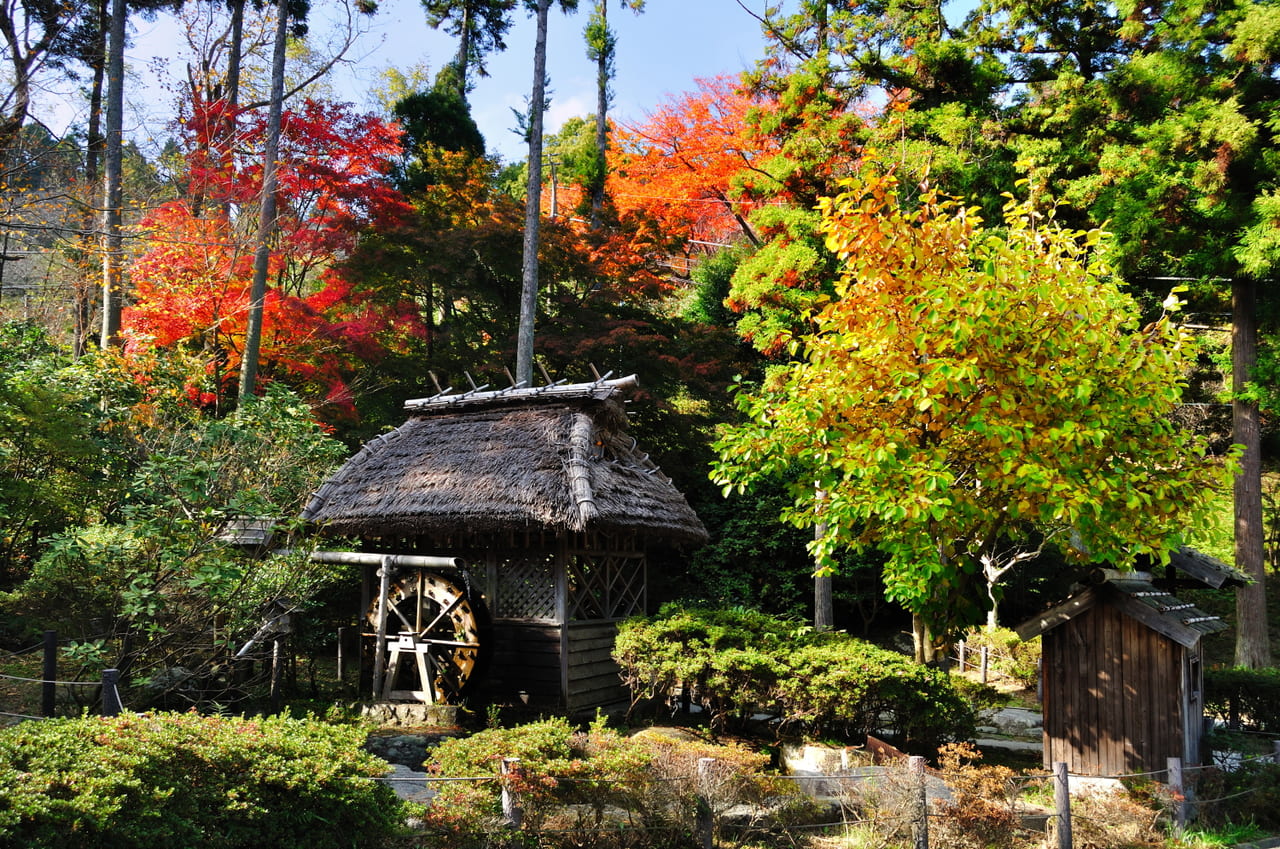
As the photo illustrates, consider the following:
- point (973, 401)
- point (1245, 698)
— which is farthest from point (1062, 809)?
point (1245, 698)

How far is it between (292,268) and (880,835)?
17938 mm

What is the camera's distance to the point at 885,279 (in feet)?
26.3

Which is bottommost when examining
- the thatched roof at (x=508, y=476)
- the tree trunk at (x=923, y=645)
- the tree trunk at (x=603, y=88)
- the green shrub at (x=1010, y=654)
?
the green shrub at (x=1010, y=654)

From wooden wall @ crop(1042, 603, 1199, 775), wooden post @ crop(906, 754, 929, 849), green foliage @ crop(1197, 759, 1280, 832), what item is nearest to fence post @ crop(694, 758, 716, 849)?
wooden post @ crop(906, 754, 929, 849)

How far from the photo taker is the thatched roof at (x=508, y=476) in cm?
1148

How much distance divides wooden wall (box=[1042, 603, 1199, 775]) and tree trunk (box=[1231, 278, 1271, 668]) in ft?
23.8

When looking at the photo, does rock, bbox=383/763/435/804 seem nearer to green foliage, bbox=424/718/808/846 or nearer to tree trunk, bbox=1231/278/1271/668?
green foliage, bbox=424/718/808/846

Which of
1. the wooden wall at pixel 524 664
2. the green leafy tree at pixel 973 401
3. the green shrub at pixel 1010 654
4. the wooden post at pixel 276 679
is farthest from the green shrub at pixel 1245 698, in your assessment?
the wooden post at pixel 276 679

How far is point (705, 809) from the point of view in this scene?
21.0ft

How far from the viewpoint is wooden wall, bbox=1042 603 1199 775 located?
827 centimetres

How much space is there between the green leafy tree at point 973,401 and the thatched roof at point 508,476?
3.59 m

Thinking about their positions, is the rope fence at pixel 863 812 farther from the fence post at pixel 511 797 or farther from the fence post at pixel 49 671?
the fence post at pixel 49 671

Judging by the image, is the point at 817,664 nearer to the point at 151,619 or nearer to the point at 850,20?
the point at 151,619

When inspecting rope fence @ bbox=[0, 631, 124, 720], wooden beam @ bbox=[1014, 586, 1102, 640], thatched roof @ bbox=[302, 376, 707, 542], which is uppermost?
thatched roof @ bbox=[302, 376, 707, 542]
